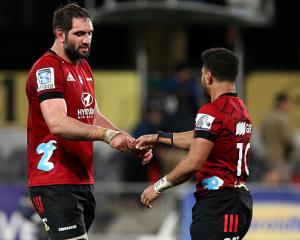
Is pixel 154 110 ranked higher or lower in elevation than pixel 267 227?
higher

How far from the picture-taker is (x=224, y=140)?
7.37m

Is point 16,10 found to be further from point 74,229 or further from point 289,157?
point 74,229

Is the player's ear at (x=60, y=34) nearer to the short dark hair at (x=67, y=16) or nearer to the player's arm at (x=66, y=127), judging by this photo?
the short dark hair at (x=67, y=16)

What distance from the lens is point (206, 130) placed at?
7270 millimetres

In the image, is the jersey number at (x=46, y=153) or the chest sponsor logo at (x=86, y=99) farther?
the chest sponsor logo at (x=86, y=99)

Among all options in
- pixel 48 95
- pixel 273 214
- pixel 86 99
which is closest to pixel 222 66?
pixel 86 99

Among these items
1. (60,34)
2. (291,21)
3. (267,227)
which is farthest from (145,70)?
(60,34)

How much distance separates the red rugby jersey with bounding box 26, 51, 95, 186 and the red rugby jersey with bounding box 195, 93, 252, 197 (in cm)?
92

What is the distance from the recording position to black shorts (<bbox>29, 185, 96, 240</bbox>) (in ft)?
24.8

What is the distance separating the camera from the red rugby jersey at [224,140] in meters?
7.31

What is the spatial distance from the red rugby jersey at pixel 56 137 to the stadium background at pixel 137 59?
18.8 ft

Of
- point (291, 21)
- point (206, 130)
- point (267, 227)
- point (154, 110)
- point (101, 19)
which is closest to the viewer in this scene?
point (206, 130)

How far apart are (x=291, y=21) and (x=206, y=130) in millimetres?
10872

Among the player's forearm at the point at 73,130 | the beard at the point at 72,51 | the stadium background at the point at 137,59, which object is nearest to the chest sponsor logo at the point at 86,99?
the beard at the point at 72,51
